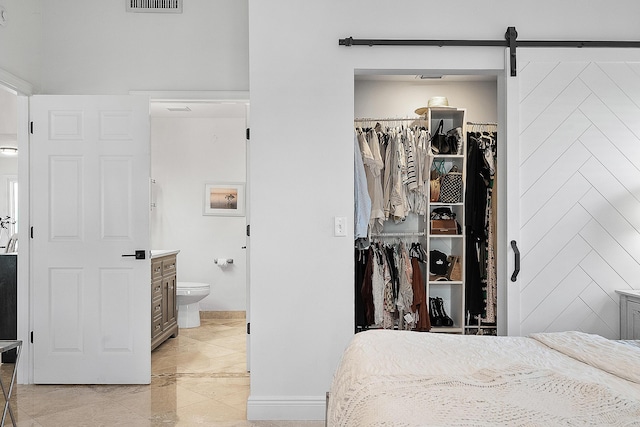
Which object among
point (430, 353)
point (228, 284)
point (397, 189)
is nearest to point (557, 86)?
point (397, 189)

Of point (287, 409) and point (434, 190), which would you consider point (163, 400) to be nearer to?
point (287, 409)

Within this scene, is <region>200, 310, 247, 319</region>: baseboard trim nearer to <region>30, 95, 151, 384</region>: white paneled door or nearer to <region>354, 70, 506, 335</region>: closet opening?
<region>354, 70, 506, 335</region>: closet opening

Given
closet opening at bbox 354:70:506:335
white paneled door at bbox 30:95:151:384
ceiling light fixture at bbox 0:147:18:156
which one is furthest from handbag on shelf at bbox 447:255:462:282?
ceiling light fixture at bbox 0:147:18:156

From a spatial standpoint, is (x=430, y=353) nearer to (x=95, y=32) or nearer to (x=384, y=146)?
(x=384, y=146)

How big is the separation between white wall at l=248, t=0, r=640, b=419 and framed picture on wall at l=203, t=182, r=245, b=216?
136 inches

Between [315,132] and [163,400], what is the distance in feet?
6.32

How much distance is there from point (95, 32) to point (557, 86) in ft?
10.2

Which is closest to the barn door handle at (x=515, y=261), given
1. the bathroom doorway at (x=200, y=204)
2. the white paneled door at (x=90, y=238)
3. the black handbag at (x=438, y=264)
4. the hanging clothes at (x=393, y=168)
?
the hanging clothes at (x=393, y=168)

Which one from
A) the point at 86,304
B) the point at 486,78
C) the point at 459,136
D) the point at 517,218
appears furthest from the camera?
the point at 486,78

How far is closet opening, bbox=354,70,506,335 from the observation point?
4336mm

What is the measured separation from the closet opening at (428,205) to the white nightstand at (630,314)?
4.13 feet

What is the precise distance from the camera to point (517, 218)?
3.00 meters

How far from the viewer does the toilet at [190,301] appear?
220 inches

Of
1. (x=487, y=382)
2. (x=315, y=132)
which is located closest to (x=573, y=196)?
(x=315, y=132)
